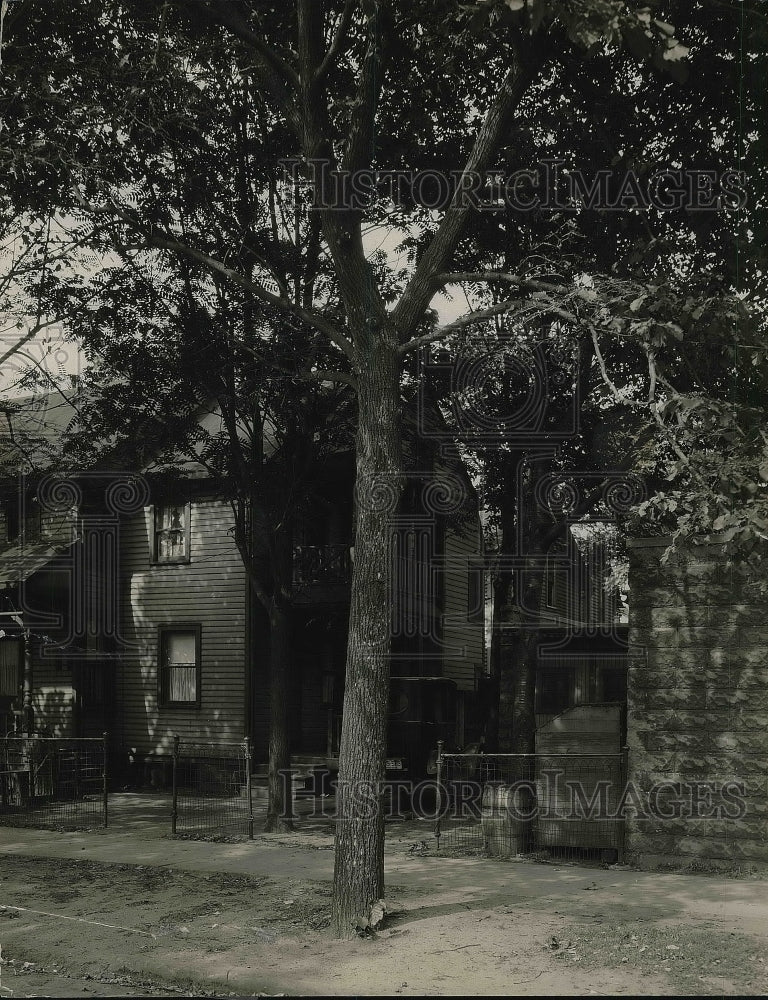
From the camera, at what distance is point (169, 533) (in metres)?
24.8

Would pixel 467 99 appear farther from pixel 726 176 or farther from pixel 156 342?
pixel 156 342

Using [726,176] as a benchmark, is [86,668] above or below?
below

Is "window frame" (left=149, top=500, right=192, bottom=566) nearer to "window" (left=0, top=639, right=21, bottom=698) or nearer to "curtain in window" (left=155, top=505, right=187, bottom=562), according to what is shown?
"curtain in window" (left=155, top=505, right=187, bottom=562)

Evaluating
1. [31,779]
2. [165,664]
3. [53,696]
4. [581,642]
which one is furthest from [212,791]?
[581,642]

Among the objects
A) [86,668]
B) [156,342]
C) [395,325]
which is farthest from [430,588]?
[395,325]

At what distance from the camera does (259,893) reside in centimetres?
1050

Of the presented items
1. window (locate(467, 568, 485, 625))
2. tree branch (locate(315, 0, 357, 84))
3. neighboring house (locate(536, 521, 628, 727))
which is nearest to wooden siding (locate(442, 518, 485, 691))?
window (locate(467, 568, 485, 625))

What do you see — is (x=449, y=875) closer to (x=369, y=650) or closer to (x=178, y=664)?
(x=369, y=650)

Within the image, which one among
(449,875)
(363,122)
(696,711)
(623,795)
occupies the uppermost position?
(363,122)

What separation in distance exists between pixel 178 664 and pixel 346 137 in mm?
15101

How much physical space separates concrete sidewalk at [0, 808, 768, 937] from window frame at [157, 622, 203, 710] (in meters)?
8.24

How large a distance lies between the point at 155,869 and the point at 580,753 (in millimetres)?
5192

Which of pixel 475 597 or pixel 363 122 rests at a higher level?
pixel 363 122

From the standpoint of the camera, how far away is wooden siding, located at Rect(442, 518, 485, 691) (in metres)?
26.3
